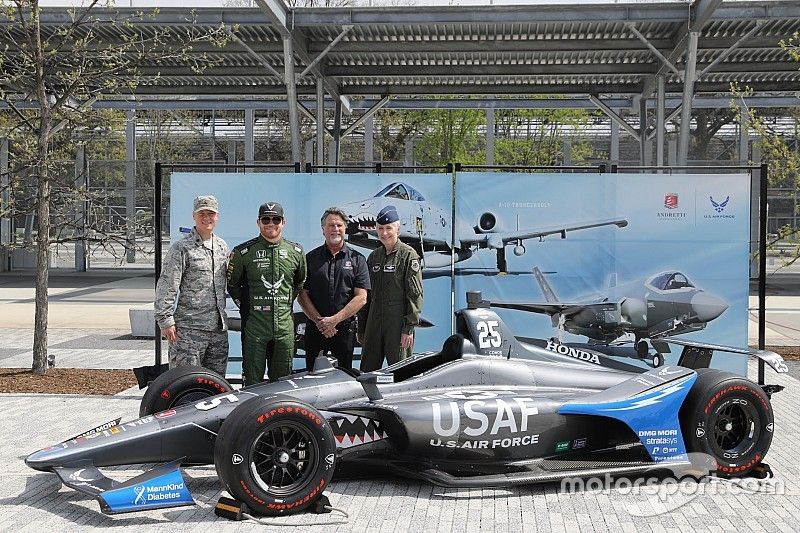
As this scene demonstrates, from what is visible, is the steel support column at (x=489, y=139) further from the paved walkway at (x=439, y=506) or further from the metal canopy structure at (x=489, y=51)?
the paved walkway at (x=439, y=506)

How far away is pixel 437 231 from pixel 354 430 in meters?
4.12

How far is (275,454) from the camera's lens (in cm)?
620

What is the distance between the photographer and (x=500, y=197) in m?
10.6

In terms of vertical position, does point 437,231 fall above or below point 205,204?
below

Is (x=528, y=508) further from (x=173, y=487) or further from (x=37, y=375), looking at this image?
(x=37, y=375)

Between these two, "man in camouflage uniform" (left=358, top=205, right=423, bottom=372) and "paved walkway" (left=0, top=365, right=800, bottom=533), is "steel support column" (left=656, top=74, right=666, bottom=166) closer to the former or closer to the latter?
"man in camouflage uniform" (left=358, top=205, right=423, bottom=372)

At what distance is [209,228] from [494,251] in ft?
11.4

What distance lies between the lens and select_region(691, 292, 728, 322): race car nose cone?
10.6 m

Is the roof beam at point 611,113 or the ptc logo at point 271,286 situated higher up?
the roof beam at point 611,113

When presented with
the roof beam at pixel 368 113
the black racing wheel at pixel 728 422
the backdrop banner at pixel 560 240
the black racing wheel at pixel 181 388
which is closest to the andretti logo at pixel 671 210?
the backdrop banner at pixel 560 240

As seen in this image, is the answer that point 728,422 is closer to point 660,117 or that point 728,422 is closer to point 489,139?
point 660,117

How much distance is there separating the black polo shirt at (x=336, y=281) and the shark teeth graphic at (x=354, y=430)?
197 centimetres

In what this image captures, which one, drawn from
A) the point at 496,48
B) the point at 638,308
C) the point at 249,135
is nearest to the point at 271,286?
the point at 638,308

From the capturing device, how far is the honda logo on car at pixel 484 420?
6711mm
